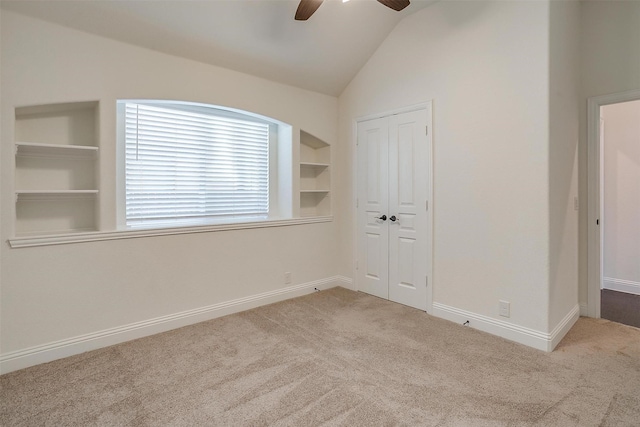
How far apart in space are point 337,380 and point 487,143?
2280 mm

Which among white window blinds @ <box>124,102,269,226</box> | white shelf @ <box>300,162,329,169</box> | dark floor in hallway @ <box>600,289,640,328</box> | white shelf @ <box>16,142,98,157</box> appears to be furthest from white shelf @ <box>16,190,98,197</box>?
dark floor in hallway @ <box>600,289,640,328</box>

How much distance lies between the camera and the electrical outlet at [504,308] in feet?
9.11

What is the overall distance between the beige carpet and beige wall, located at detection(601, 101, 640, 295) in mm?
1478

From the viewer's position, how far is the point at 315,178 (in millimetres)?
4480

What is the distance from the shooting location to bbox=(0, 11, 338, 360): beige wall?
2.30 m

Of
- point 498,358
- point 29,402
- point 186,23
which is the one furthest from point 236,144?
point 498,358

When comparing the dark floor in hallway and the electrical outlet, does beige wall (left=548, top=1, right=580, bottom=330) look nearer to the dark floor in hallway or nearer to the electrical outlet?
the electrical outlet

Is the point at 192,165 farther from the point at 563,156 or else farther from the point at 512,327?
the point at 563,156

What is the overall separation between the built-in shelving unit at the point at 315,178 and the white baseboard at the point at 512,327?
6.27 feet

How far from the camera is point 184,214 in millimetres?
3395

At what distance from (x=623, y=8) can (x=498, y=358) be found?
330 cm

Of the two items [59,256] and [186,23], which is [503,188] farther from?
[59,256]

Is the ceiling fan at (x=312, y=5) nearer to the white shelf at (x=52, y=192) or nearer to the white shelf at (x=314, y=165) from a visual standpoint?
the white shelf at (x=314, y=165)

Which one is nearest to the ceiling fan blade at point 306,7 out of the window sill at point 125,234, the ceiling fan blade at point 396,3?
the ceiling fan blade at point 396,3
